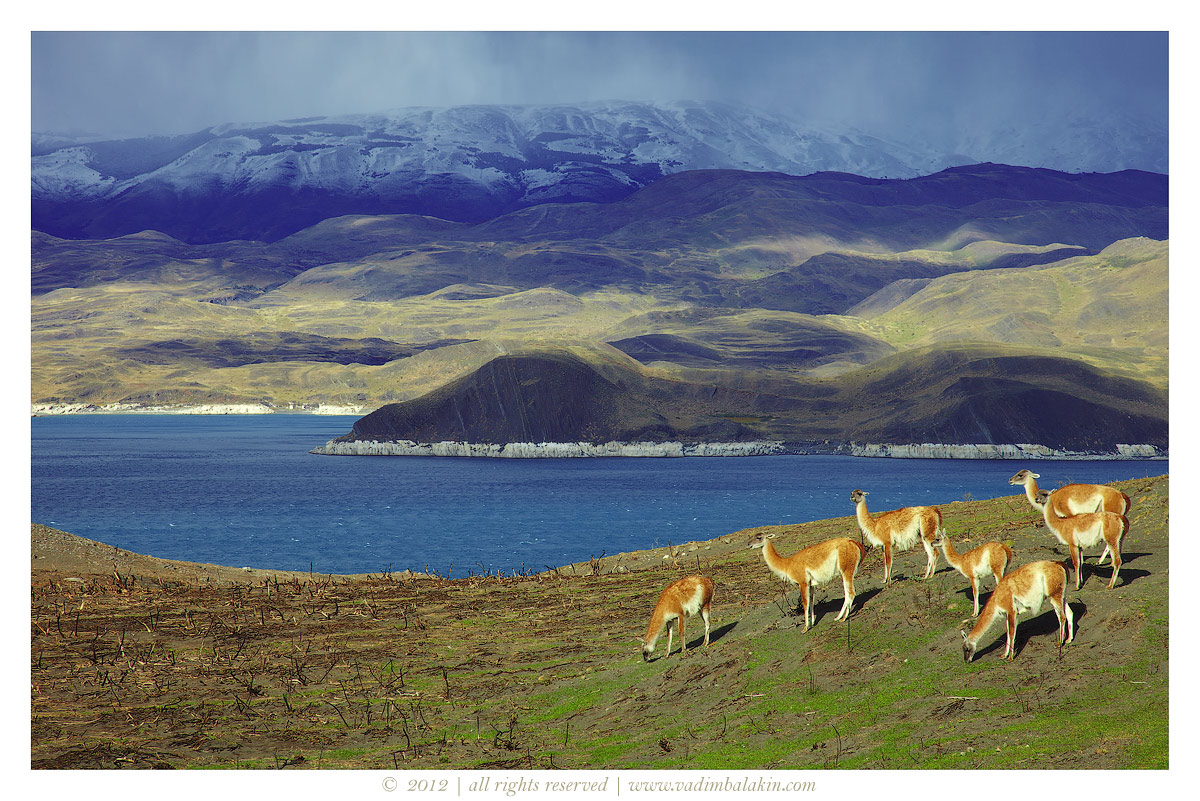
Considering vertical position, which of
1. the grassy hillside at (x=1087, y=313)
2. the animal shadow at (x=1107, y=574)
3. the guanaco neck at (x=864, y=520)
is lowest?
the animal shadow at (x=1107, y=574)

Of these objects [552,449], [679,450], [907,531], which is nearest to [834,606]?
[907,531]

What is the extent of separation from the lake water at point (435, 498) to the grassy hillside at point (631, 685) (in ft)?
23.7

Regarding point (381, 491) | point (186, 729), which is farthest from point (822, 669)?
point (381, 491)

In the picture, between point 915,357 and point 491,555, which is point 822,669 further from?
point 915,357

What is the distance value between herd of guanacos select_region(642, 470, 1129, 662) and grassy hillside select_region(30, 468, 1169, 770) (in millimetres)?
289

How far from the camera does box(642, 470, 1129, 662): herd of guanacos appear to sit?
10062 millimetres

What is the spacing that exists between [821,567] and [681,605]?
1.76m

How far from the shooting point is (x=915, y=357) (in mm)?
139000

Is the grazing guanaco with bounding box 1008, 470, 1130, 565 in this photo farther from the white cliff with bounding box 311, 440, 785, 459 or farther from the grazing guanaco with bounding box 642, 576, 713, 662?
the white cliff with bounding box 311, 440, 785, 459

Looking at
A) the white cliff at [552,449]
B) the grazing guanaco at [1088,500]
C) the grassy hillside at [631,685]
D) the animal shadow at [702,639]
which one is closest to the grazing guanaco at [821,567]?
the grassy hillside at [631,685]

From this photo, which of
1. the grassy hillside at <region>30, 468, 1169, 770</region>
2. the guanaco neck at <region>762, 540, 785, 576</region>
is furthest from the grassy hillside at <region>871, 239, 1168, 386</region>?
the guanaco neck at <region>762, 540, 785, 576</region>

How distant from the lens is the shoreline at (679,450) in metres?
122

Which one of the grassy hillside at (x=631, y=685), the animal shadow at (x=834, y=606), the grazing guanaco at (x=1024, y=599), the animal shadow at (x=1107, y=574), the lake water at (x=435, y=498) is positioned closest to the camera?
the grassy hillside at (x=631, y=685)

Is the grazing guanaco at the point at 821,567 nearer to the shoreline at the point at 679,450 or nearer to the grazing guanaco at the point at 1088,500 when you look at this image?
the grazing guanaco at the point at 1088,500
